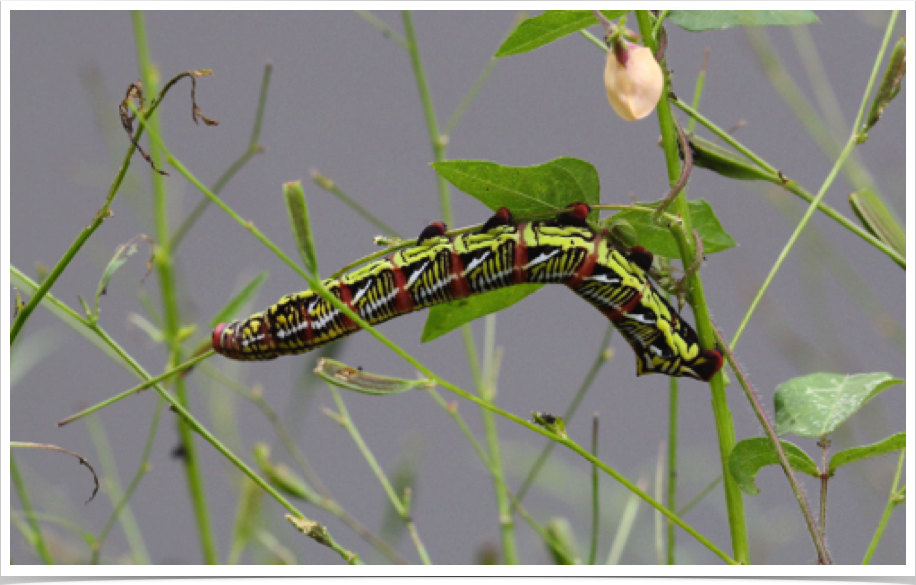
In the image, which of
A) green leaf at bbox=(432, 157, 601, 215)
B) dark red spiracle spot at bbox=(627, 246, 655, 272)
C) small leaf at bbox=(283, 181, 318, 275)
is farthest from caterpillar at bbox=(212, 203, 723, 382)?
small leaf at bbox=(283, 181, 318, 275)

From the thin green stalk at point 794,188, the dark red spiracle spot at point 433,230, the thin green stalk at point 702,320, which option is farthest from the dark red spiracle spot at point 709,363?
the dark red spiracle spot at point 433,230

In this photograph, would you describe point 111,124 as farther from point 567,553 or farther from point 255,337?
point 567,553

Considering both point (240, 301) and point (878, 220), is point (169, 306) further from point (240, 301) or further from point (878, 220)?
point (878, 220)

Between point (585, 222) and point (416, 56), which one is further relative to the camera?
point (416, 56)

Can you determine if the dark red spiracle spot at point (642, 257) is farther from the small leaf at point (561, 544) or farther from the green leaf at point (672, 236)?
the small leaf at point (561, 544)

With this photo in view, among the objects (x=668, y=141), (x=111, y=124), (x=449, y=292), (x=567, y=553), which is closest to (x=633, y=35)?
(x=668, y=141)

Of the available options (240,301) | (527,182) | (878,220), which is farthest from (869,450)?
(240,301)

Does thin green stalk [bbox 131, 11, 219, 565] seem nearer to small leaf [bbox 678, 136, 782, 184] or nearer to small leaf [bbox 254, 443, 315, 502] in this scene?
small leaf [bbox 254, 443, 315, 502]
